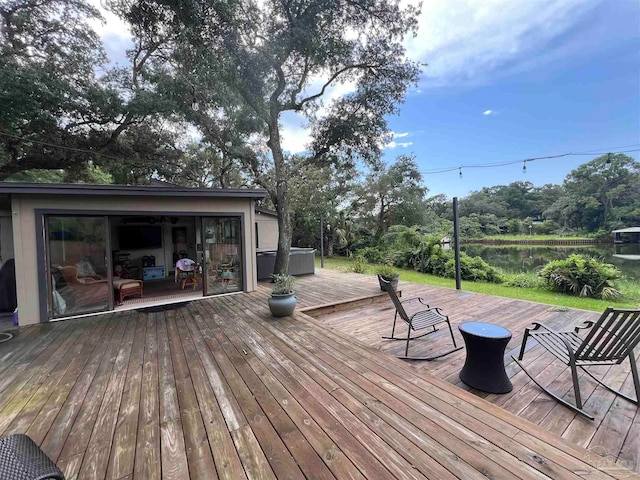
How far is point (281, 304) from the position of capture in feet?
14.0

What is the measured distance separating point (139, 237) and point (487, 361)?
9.28m

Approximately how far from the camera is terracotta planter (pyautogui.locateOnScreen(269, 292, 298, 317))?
4293 millimetres

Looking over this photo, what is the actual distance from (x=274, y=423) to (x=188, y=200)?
4.84 metres

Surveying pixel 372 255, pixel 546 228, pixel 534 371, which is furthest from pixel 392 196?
pixel 546 228

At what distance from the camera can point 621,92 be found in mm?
12508

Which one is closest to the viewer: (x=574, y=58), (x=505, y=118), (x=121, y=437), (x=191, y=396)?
(x=121, y=437)

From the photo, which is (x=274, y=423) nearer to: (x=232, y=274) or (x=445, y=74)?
(x=232, y=274)

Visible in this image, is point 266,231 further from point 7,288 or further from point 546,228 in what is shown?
point 546,228

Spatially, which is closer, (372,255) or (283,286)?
(283,286)

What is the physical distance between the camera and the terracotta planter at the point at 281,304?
4.29 meters

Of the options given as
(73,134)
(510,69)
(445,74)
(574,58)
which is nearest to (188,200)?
(73,134)

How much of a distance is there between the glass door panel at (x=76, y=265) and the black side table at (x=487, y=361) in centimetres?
577

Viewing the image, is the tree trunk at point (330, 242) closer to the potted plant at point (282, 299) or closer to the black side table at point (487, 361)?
the potted plant at point (282, 299)

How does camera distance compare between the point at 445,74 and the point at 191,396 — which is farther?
the point at 445,74
